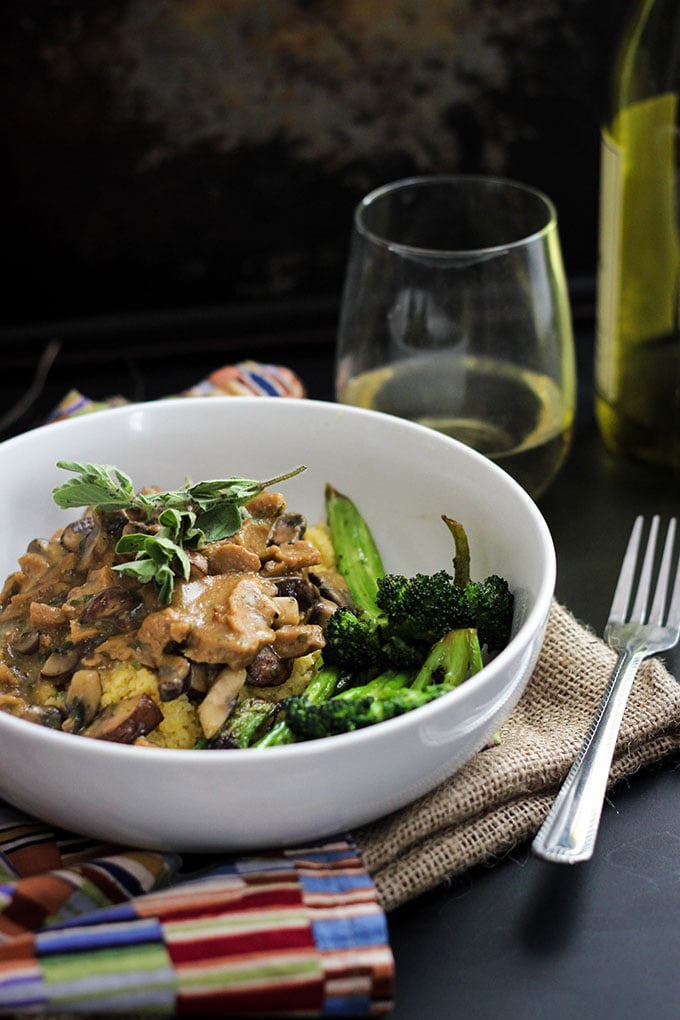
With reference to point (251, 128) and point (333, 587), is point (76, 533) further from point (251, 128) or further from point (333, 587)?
point (251, 128)

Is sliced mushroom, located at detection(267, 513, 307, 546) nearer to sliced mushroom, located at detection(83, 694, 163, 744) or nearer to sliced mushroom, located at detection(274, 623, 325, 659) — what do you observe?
sliced mushroom, located at detection(274, 623, 325, 659)

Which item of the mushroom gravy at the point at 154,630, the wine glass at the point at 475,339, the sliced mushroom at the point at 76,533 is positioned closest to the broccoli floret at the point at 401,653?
the mushroom gravy at the point at 154,630

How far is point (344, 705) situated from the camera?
5.46 ft

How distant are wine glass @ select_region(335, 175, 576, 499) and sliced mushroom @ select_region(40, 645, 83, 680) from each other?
0.92 metres

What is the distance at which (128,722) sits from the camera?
170 cm

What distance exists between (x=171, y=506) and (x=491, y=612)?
0.52 meters

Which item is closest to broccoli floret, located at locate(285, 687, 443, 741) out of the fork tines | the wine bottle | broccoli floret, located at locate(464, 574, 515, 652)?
broccoli floret, located at locate(464, 574, 515, 652)

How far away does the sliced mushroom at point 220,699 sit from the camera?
1.71m

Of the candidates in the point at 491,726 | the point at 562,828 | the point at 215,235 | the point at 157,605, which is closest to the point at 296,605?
the point at 157,605

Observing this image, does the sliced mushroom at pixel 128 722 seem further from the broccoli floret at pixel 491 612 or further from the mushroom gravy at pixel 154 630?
the broccoli floret at pixel 491 612

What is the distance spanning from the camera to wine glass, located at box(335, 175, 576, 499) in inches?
93.0

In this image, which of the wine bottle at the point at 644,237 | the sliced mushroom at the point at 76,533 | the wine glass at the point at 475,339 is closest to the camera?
the sliced mushroom at the point at 76,533

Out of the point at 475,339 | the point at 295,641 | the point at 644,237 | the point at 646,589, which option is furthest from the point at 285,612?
the point at 644,237

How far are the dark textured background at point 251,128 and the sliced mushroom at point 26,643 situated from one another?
1716mm
